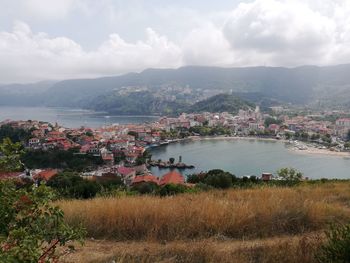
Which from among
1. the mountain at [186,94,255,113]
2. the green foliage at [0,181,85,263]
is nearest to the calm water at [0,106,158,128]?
the mountain at [186,94,255,113]

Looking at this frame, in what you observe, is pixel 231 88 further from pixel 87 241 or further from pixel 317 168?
pixel 87 241

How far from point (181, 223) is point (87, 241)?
73 cm

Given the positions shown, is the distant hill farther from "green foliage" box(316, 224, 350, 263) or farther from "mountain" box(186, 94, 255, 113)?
"green foliage" box(316, 224, 350, 263)

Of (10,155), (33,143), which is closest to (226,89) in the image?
(33,143)

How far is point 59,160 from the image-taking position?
31.7m

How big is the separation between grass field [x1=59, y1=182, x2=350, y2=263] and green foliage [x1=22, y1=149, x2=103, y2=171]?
2823cm

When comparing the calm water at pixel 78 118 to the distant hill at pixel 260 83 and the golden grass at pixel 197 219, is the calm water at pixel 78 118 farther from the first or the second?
the golden grass at pixel 197 219

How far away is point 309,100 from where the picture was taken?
132 m

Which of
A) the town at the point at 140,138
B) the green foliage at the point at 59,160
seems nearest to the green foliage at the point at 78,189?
the town at the point at 140,138

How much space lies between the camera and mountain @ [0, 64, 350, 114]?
12131 centimetres

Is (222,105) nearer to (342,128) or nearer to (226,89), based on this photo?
(342,128)

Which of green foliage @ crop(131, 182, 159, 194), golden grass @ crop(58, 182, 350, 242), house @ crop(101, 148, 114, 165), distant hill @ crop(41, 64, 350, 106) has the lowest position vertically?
house @ crop(101, 148, 114, 165)

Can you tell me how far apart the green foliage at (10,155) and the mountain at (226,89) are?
345 ft

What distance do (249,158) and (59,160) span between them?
1923 centimetres
